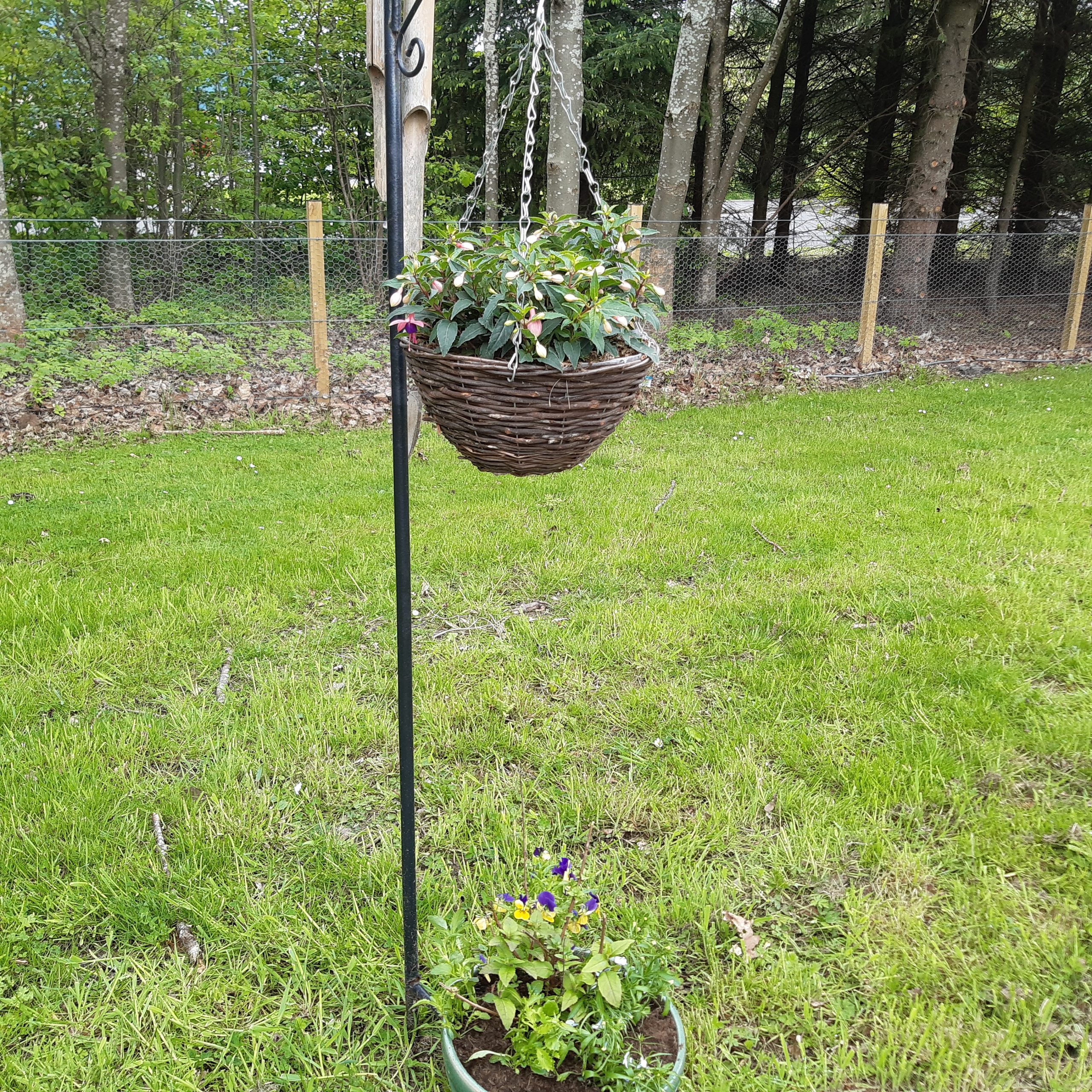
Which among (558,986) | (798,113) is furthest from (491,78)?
(558,986)

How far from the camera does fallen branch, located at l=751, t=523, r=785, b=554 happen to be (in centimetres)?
416

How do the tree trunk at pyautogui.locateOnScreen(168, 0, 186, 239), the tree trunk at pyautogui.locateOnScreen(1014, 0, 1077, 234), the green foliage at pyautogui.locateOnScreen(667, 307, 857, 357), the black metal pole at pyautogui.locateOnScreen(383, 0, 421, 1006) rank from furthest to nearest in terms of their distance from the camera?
the tree trunk at pyautogui.locateOnScreen(1014, 0, 1077, 234) → the tree trunk at pyautogui.locateOnScreen(168, 0, 186, 239) → the green foliage at pyautogui.locateOnScreen(667, 307, 857, 357) → the black metal pole at pyautogui.locateOnScreen(383, 0, 421, 1006)

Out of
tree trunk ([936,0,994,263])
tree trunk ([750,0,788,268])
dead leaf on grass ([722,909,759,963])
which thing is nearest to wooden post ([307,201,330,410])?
dead leaf on grass ([722,909,759,963])

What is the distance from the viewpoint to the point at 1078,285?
988 centimetres

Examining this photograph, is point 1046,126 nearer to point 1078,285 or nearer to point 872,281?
point 1078,285

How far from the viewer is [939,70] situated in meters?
9.40

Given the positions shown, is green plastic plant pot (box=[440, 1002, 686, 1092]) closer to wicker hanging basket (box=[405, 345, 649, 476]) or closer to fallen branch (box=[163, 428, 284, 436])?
wicker hanging basket (box=[405, 345, 649, 476])

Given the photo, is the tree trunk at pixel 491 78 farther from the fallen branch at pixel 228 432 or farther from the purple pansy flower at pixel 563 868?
the purple pansy flower at pixel 563 868

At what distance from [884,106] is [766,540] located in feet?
35.5

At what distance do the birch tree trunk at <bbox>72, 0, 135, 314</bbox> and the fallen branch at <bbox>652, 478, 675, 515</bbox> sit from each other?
4.86m

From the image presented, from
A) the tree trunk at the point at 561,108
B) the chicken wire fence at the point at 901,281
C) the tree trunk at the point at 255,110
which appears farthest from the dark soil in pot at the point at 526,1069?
A: the tree trunk at the point at 255,110

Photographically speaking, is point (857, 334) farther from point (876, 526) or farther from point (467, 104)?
point (467, 104)

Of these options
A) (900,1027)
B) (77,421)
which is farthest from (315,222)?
(900,1027)

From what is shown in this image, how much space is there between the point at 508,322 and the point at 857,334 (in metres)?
8.38
